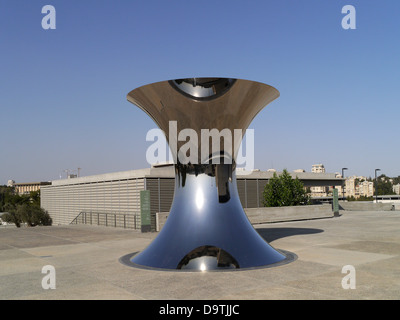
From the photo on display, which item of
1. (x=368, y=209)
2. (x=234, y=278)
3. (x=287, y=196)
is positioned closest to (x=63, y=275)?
(x=234, y=278)

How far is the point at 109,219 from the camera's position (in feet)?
81.9

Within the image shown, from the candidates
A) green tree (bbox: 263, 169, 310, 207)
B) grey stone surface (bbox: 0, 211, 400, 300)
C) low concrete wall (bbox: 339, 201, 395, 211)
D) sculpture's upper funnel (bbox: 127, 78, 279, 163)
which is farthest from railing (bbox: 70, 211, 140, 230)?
low concrete wall (bbox: 339, 201, 395, 211)

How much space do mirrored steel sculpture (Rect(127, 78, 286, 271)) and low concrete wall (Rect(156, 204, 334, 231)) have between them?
11187 millimetres

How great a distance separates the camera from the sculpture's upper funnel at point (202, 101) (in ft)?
27.0

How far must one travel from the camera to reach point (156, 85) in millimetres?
8344

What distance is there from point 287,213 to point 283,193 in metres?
2.15

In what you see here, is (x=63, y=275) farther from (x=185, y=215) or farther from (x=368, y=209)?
(x=368, y=209)

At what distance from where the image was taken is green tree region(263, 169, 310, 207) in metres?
24.4

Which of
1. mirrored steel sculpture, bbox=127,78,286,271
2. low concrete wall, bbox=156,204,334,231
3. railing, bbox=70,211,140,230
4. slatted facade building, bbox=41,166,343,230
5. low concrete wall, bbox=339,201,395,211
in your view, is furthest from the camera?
low concrete wall, bbox=339,201,395,211

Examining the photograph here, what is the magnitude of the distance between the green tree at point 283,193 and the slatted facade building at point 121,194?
11.5ft

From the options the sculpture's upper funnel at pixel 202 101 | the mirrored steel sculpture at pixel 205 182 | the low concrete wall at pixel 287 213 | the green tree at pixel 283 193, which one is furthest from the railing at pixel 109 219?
the sculpture's upper funnel at pixel 202 101

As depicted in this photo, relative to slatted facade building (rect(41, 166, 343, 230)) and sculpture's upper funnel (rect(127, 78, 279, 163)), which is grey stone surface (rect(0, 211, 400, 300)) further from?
slatted facade building (rect(41, 166, 343, 230))

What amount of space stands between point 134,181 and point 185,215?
1370cm

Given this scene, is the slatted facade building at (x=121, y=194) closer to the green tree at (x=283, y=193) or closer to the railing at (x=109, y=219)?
the railing at (x=109, y=219)
